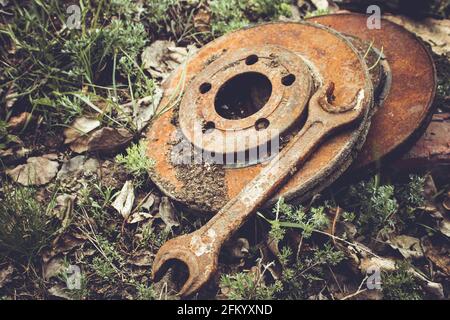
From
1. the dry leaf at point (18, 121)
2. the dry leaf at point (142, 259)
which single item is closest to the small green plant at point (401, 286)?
the dry leaf at point (142, 259)

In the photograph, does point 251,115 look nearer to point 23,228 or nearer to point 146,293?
point 146,293

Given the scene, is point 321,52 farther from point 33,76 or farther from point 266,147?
point 33,76

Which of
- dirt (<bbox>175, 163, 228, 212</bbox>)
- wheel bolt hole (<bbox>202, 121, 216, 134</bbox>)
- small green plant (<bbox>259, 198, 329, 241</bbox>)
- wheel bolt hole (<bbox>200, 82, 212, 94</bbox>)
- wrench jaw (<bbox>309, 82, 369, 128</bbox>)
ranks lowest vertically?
small green plant (<bbox>259, 198, 329, 241</bbox>)

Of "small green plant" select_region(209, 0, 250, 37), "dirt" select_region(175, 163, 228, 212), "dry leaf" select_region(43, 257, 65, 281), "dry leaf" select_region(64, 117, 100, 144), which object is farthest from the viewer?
"small green plant" select_region(209, 0, 250, 37)

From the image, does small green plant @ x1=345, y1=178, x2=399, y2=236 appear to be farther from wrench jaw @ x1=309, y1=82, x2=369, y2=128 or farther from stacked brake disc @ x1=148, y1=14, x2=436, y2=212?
wrench jaw @ x1=309, y1=82, x2=369, y2=128

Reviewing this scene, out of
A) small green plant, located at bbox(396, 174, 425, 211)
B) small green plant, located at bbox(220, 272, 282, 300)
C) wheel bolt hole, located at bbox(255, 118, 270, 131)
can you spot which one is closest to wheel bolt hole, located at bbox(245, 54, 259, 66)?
wheel bolt hole, located at bbox(255, 118, 270, 131)

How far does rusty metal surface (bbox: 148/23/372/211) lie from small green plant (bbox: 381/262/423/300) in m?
0.52

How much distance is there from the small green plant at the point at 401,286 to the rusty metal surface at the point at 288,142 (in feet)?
1.72

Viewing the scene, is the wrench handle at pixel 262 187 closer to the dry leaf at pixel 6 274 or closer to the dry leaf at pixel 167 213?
the dry leaf at pixel 167 213

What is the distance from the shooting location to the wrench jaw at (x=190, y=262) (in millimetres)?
1676

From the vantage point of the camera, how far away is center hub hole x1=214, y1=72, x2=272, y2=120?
228 cm

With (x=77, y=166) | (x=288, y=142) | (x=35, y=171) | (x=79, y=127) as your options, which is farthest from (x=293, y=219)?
(x=35, y=171)
